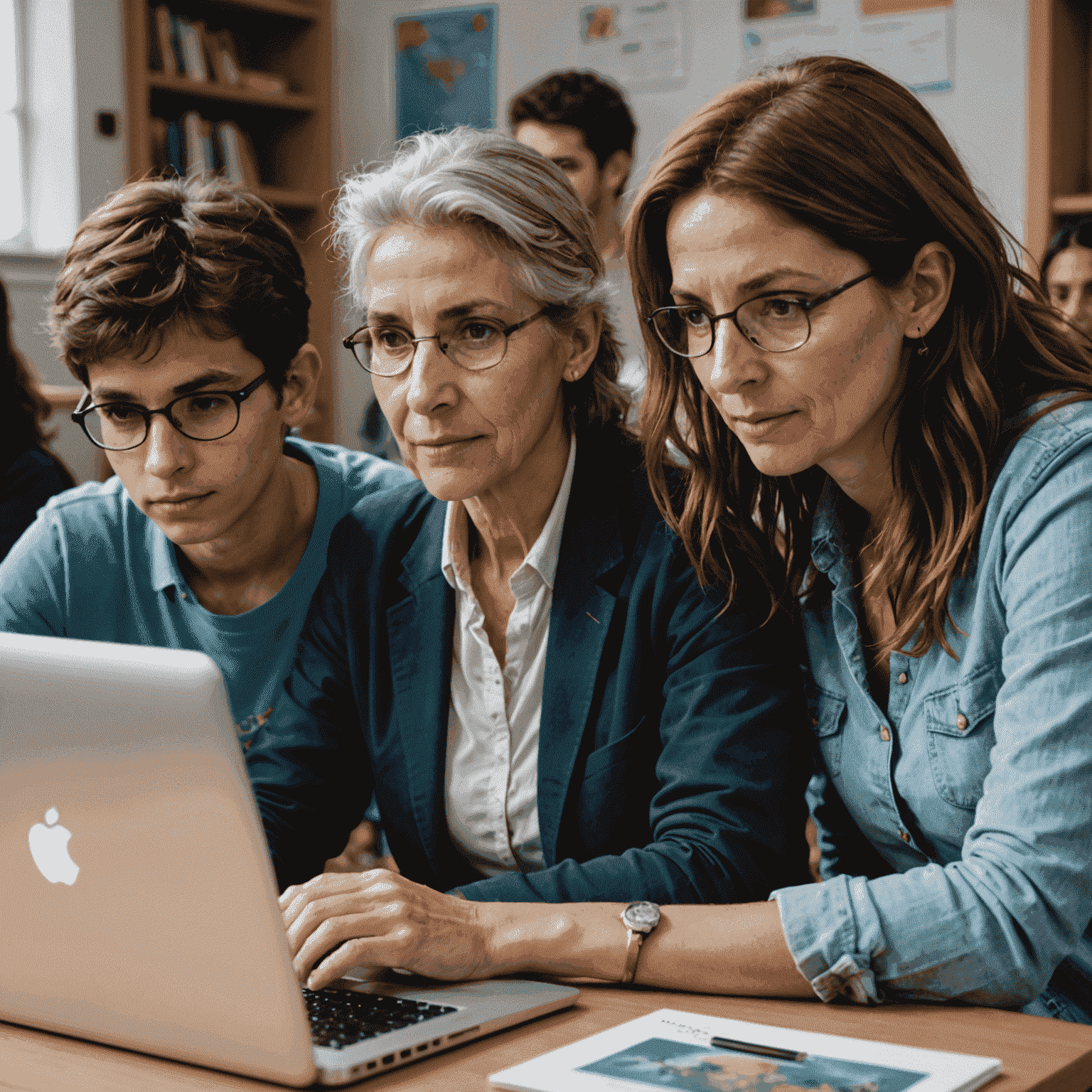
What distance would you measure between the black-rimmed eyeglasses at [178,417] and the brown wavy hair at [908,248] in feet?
1.89

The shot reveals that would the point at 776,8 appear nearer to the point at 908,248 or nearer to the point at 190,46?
the point at 190,46

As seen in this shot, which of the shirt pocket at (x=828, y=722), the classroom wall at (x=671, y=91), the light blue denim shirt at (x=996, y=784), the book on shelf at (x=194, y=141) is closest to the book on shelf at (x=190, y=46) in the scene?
the book on shelf at (x=194, y=141)

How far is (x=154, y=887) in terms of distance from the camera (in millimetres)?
909

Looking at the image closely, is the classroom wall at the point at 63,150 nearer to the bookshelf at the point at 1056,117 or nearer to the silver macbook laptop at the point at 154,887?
the bookshelf at the point at 1056,117

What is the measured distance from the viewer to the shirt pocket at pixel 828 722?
1341mm

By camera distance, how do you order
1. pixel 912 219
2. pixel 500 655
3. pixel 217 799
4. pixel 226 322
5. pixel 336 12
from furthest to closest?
pixel 336 12 → pixel 226 322 → pixel 500 655 → pixel 912 219 → pixel 217 799

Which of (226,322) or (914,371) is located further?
(226,322)

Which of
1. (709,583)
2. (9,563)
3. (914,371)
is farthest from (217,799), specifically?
(9,563)

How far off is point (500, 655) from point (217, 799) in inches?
26.7

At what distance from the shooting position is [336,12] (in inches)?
206

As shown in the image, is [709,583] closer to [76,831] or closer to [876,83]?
[876,83]

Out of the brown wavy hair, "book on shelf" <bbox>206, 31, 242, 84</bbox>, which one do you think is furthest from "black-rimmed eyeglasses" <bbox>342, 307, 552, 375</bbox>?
"book on shelf" <bbox>206, 31, 242, 84</bbox>

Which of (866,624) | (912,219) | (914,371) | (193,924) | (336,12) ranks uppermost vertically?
(336,12)

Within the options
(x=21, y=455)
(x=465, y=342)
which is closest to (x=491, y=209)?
(x=465, y=342)
